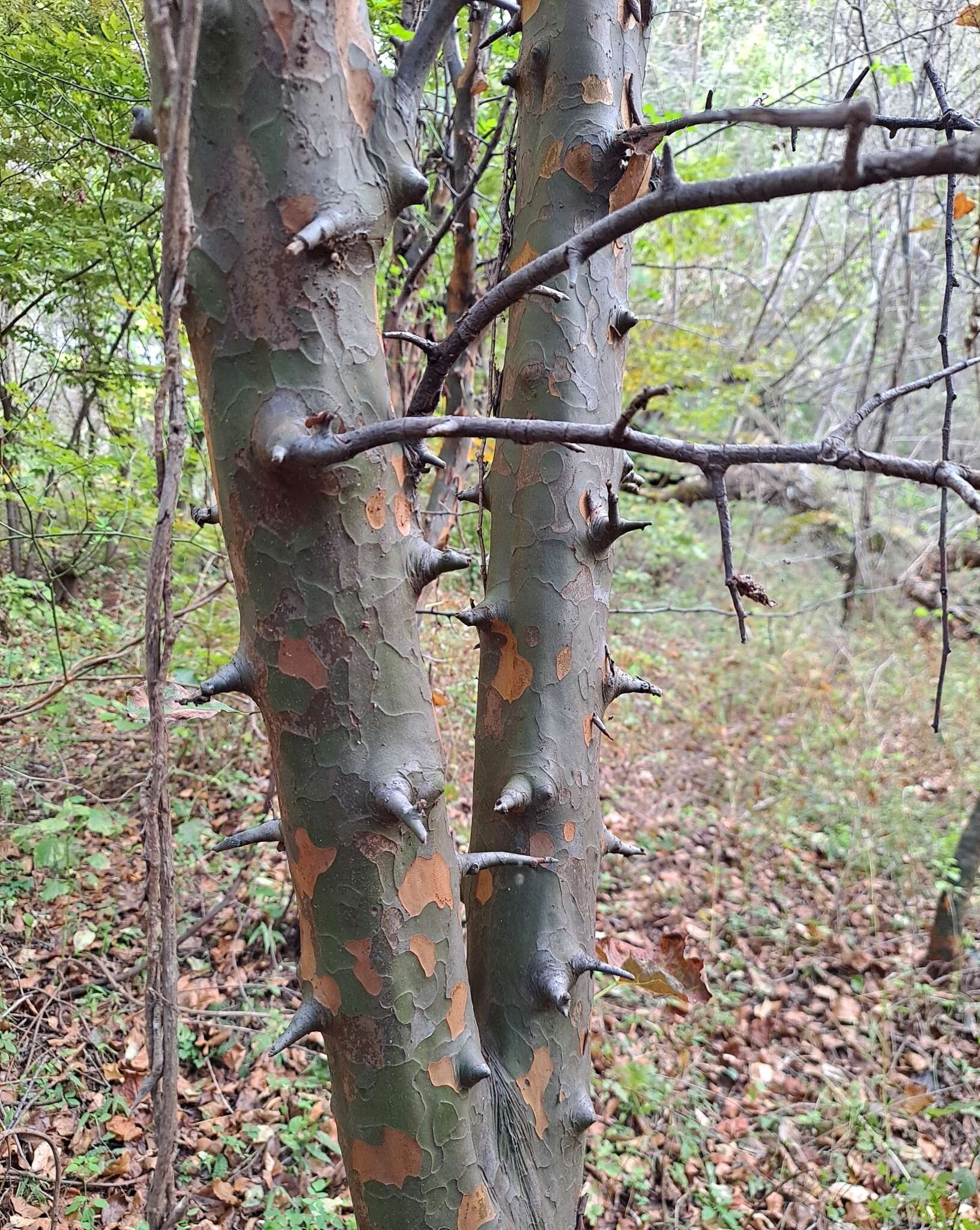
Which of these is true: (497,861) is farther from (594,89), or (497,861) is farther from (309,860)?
(594,89)

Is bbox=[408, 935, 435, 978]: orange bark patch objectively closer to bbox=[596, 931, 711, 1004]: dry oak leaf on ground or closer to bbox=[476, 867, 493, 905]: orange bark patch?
bbox=[476, 867, 493, 905]: orange bark patch

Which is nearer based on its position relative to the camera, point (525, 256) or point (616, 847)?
point (525, 256)

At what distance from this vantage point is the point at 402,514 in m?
1.10

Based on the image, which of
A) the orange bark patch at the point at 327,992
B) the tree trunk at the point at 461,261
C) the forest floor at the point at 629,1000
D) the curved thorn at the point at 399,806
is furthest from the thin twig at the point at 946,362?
the tree trunk at the point at 461,261

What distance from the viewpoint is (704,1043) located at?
3145 mm

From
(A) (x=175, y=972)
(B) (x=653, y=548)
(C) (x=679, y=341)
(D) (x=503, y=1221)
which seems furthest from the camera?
(B) (x=653, y=548)

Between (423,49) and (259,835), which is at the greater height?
(423,49)

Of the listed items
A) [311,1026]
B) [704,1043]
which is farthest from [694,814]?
[311,1026]

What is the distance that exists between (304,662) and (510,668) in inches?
19.2

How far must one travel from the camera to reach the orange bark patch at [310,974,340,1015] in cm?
108

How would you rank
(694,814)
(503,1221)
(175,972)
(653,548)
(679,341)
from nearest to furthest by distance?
(175,972), (503,1221), (694,814), (679,341), (653,548)

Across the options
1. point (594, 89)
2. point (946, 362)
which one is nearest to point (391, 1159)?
point (946, 362)

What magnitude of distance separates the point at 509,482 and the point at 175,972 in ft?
3.26

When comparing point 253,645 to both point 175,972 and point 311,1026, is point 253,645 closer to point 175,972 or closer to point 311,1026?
point 175,972
